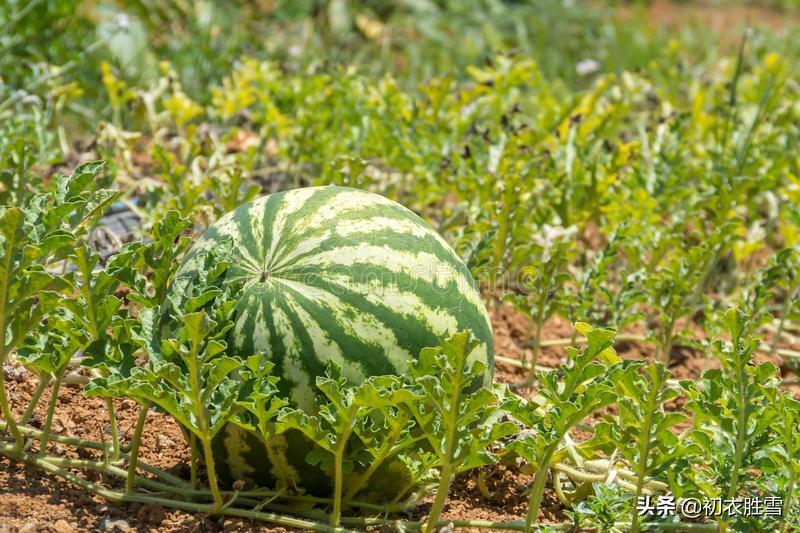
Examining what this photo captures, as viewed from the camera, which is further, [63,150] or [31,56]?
[31,56]

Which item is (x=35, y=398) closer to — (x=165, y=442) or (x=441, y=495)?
(x=165, y=442)

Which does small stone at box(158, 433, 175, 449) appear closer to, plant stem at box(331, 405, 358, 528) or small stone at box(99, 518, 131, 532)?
small stone at box(99, 518, 131, 532)

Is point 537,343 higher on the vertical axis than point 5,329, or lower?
lower

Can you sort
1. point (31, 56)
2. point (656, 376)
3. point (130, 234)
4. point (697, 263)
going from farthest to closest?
1. point (31, 56)
2. point (130, 234)
3. point (697, 263)
4. point (656, 376)

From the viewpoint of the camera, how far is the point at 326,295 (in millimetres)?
2436

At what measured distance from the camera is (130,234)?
379cm

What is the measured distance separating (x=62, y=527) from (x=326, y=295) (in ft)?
2.50

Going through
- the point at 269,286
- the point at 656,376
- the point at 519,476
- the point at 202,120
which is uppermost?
the point at 202,120

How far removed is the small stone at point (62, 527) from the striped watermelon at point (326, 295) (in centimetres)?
39

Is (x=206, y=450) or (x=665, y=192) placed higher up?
(x=665, y=192)

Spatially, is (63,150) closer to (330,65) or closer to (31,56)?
(31,56)

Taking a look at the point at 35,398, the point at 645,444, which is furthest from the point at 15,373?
the point at 645,444

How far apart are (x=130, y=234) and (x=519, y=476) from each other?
170 cm

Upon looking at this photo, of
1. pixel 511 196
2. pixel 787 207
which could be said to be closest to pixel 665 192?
pixel 787 207
